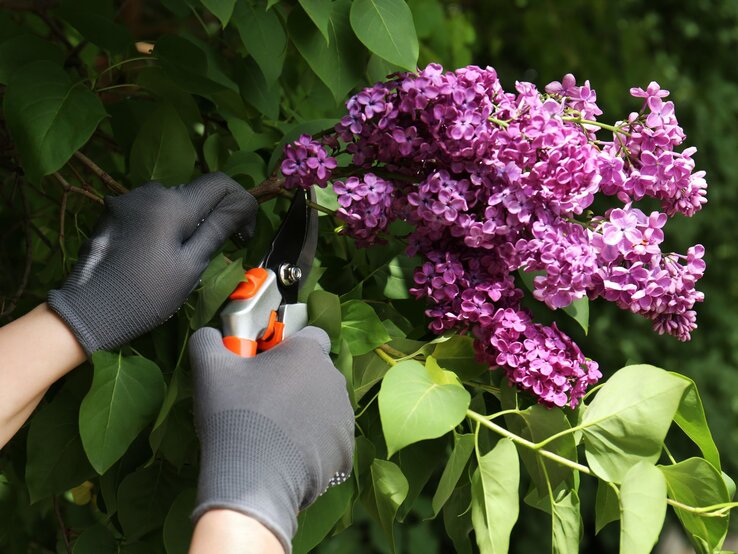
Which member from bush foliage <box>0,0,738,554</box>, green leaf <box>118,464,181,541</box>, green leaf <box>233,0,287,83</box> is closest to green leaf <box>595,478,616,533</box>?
bush foliage <box>0,0,738,554</box>

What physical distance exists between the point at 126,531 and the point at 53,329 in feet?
0.63

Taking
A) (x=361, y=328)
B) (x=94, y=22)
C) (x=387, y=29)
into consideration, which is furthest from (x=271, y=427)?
(x=94, y=22)

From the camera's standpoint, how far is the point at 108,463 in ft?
2.16

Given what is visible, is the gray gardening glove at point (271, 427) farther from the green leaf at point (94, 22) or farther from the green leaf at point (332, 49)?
the green leaf at point (94, 22)

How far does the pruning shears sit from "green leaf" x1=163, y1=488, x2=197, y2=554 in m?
0.13

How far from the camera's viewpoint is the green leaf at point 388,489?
69cm

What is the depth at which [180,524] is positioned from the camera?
71cm

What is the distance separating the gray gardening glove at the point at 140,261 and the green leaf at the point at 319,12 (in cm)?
15

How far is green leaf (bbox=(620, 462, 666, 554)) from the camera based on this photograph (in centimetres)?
61

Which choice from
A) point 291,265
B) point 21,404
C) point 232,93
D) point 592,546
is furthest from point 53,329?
point 592,546

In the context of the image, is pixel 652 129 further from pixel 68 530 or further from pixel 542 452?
pixel 68 530

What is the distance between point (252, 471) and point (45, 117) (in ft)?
1.16

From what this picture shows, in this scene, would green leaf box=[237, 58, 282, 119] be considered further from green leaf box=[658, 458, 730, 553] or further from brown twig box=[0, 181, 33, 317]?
green leaf box=[658, 458, 730, 553]

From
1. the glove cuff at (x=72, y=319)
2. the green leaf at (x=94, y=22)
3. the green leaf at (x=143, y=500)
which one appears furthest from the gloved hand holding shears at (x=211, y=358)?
the green leaf at (x=94, y=22)
